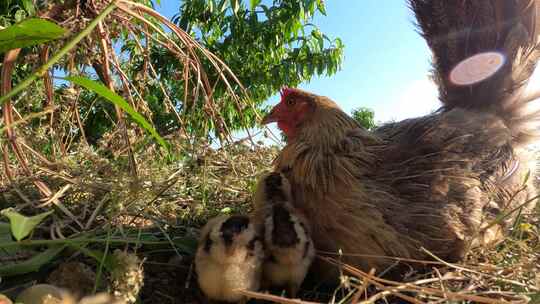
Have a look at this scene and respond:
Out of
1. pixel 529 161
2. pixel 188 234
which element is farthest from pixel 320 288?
pixel 529 161

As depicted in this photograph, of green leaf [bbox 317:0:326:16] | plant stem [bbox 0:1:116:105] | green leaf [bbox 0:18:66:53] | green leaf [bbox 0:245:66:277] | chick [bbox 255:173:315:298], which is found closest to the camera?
plant stem [bbox 0:1:116:105]

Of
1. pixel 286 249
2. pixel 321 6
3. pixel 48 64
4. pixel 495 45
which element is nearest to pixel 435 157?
pixel 286 249

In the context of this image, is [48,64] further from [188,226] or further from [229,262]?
[188,226]

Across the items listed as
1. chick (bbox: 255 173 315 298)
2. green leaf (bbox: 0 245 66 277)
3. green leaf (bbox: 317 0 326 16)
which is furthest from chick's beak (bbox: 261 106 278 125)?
green leaf (bbox: 317 0 326 16)

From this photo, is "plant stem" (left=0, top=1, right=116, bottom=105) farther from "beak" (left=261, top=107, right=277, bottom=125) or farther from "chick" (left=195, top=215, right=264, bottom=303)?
"beak" (left=261, top=107, right=277, bottom=125)

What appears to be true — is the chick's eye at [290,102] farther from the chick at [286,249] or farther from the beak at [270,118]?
the chick at [286,249]

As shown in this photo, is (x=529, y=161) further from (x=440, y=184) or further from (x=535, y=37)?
(x=440, y=184)

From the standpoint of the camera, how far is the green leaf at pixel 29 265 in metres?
1.16

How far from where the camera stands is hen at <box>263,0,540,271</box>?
57.8 inches

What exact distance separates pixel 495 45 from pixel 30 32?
6.87 feet

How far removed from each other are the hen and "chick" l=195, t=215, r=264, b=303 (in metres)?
0.38

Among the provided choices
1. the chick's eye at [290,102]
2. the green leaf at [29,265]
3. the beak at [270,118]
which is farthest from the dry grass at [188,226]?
the chick's eye at [290,102]

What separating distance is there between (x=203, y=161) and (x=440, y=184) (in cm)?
107

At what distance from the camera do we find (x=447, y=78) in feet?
7.27
